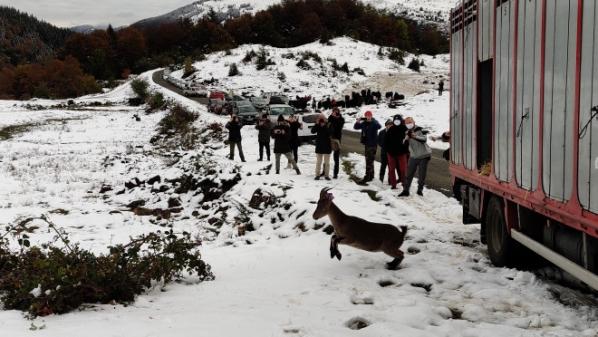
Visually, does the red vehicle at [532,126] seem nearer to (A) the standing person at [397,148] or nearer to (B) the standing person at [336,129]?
(A) the standing person at [397,148]

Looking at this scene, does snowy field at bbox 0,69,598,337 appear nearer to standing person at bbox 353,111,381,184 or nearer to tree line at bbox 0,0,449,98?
standing person at bbox 353,111,381,184

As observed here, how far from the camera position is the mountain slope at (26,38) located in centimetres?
14912

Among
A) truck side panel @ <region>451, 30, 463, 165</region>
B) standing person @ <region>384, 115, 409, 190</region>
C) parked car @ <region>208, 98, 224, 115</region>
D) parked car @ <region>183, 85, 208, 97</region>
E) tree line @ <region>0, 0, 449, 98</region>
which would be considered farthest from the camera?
tree line @ <region>0, 0, 449, 98</region>

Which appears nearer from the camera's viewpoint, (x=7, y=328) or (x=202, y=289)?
(x=7, y=328)

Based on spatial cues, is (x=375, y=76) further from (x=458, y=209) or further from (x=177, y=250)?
(x=177, y=250)

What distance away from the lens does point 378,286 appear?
6934 mm

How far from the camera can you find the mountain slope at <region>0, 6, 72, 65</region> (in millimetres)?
149125

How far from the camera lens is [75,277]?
6.05 m

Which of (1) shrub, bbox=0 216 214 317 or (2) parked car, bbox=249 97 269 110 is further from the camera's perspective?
(2) parked car, bbox=249 97 269 110

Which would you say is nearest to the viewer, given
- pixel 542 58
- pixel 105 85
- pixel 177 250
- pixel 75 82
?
pixel 542 58

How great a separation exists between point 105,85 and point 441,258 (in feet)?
316

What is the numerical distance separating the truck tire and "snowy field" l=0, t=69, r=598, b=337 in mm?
172

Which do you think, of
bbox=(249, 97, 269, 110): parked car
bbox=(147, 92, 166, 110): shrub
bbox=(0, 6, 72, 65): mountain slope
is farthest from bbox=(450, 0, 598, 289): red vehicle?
bbox=(0, 6, 72, 65): mountain slope

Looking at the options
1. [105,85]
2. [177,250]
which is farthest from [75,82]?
[177,250]
